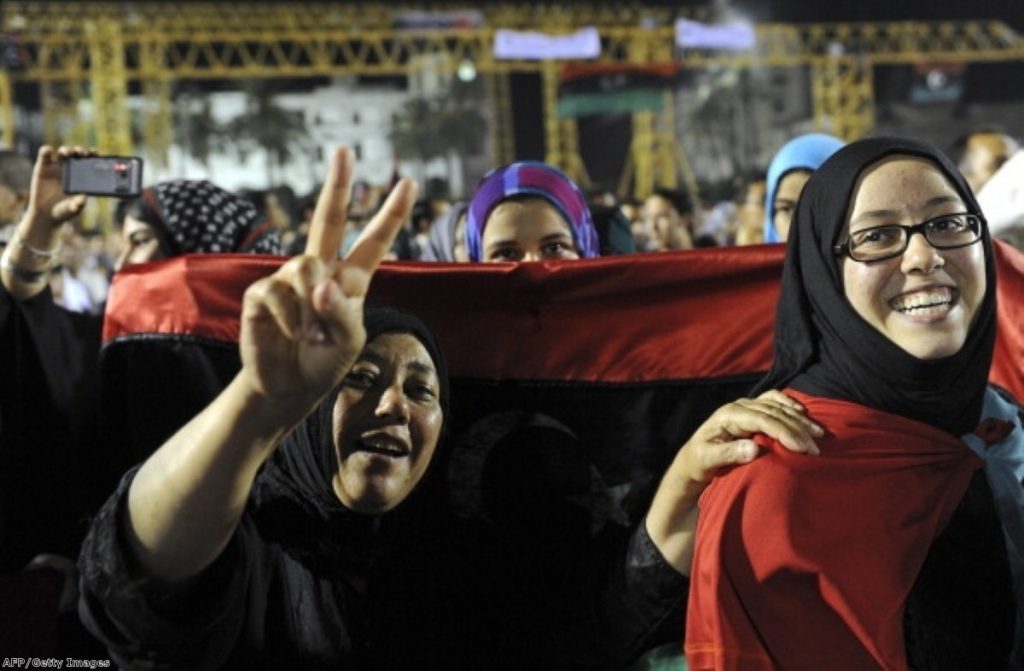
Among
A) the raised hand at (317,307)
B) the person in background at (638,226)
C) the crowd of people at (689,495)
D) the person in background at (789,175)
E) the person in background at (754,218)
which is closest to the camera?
the raised hand at (317,307)

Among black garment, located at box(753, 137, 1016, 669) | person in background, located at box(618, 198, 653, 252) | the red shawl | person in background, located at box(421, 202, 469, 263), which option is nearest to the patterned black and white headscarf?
person in background, located at box(421, 202, 469, 263)

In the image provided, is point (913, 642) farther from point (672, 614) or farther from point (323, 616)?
point (323, 616)

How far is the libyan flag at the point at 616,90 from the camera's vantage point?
2214 cm

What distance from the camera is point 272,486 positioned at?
7.33 ft

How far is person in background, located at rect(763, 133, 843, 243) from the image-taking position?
3879 mm

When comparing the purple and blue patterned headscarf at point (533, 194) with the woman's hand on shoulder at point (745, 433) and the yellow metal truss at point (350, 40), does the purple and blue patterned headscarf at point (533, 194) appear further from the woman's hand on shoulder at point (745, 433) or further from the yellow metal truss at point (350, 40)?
the yellow metal truss at point (350, 40)

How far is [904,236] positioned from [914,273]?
0.24ft

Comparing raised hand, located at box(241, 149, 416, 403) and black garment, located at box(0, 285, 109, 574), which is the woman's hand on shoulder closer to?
raised hand, located at box(241, 149, 416, 403)

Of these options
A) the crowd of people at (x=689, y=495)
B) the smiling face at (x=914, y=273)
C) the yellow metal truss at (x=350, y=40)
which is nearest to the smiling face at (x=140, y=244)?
the crowd of people at (x=689, y=495)

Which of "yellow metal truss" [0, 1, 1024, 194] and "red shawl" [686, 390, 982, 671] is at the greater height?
"yellow metal truss" [0, 1, 1024, 194]

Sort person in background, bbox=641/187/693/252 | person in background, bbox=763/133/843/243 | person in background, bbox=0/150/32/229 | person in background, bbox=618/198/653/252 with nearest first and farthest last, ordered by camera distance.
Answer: person in background, bbox=763/133/843/243
person in background, bbox=0/150/32/229
person in background, bbox=641/187/693/252
person in background, bbox=618/198/653/252

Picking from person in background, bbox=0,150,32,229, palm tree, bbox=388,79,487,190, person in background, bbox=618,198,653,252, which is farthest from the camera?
palm tree, bbox=388,79,487,190

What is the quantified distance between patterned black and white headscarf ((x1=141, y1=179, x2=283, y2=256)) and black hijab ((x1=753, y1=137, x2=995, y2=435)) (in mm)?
1911

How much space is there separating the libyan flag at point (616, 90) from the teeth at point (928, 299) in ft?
67.2
